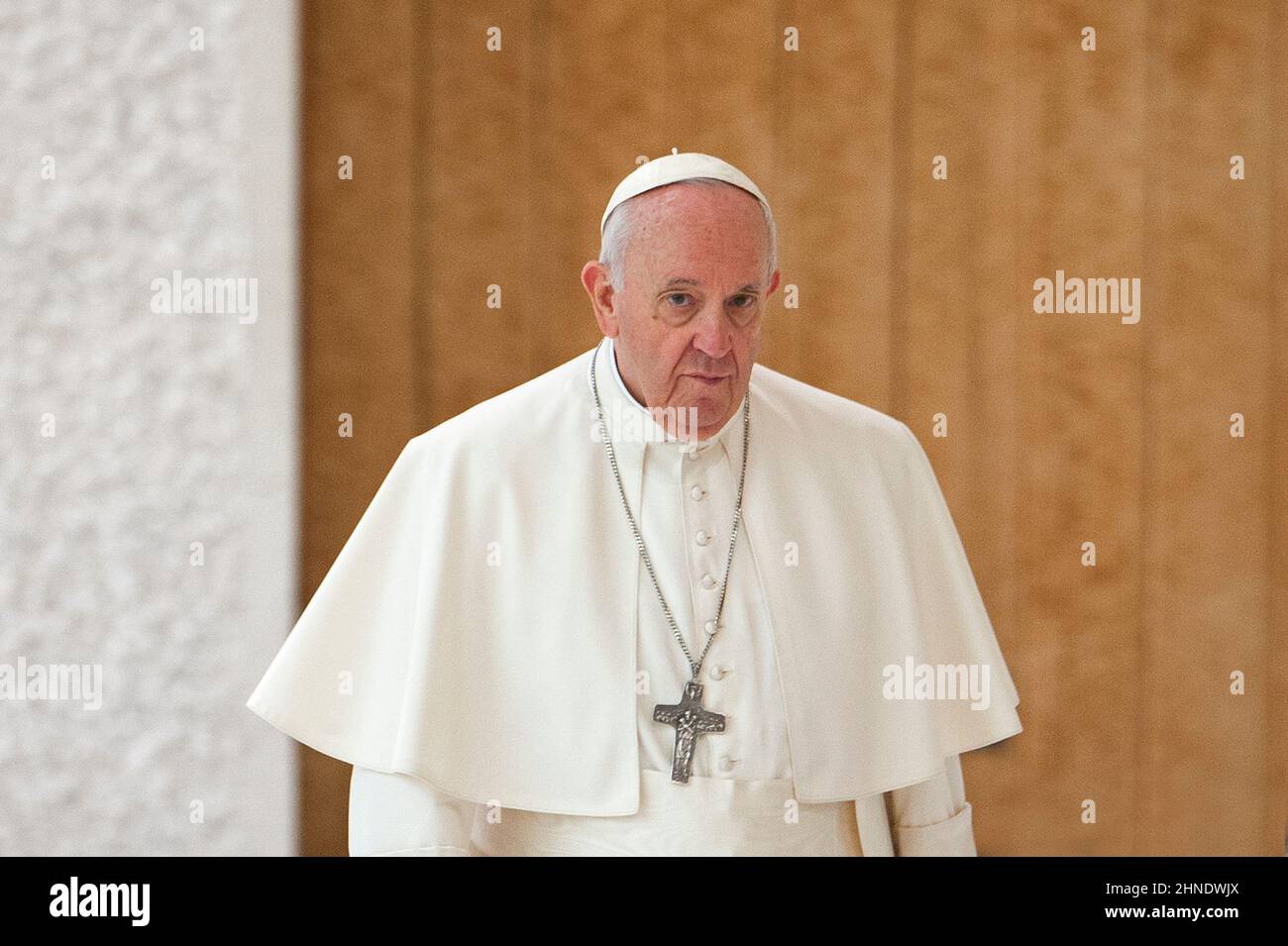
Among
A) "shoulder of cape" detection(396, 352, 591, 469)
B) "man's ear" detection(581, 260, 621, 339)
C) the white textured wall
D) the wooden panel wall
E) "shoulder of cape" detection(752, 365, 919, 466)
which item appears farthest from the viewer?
the wooden panel wall

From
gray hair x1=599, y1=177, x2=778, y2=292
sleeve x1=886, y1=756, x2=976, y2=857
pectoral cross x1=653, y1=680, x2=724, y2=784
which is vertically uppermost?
gray hair x1=599, y1=177, x2=778, y2=292

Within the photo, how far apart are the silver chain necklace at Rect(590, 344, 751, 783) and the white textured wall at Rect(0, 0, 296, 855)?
1.08 meters

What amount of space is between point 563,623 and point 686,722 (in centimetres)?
32

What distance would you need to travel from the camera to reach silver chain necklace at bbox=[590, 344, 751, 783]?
2520mm

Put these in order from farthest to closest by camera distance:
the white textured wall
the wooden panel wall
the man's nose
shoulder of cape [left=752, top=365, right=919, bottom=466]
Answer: the wooden panel wall, the white textured wall, shoulder of cape [left=752, top=365, right=919, bottom=466], the man's nose

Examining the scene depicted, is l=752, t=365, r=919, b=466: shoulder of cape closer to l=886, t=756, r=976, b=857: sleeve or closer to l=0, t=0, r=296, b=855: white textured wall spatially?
l=886, t=756, r=976, b=857: sleeve

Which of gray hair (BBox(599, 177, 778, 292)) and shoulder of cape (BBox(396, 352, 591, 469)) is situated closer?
gray hair (BBox(599, 177, 778, 292))

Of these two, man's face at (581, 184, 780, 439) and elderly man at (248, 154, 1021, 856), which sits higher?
man's face at (581, 184, 780, 439)

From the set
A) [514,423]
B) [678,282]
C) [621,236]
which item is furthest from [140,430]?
[678,282]

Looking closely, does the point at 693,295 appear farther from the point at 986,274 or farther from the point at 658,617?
the point at 986,274

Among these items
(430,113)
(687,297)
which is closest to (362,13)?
(430,113)

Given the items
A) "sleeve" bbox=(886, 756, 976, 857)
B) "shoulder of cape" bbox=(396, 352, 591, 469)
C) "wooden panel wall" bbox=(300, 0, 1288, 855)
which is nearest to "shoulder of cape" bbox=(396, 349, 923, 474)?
"shoulder of cape" bbox=(396, 352, 591, 469)

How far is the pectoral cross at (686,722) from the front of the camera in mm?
2516

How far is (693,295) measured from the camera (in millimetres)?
2510
